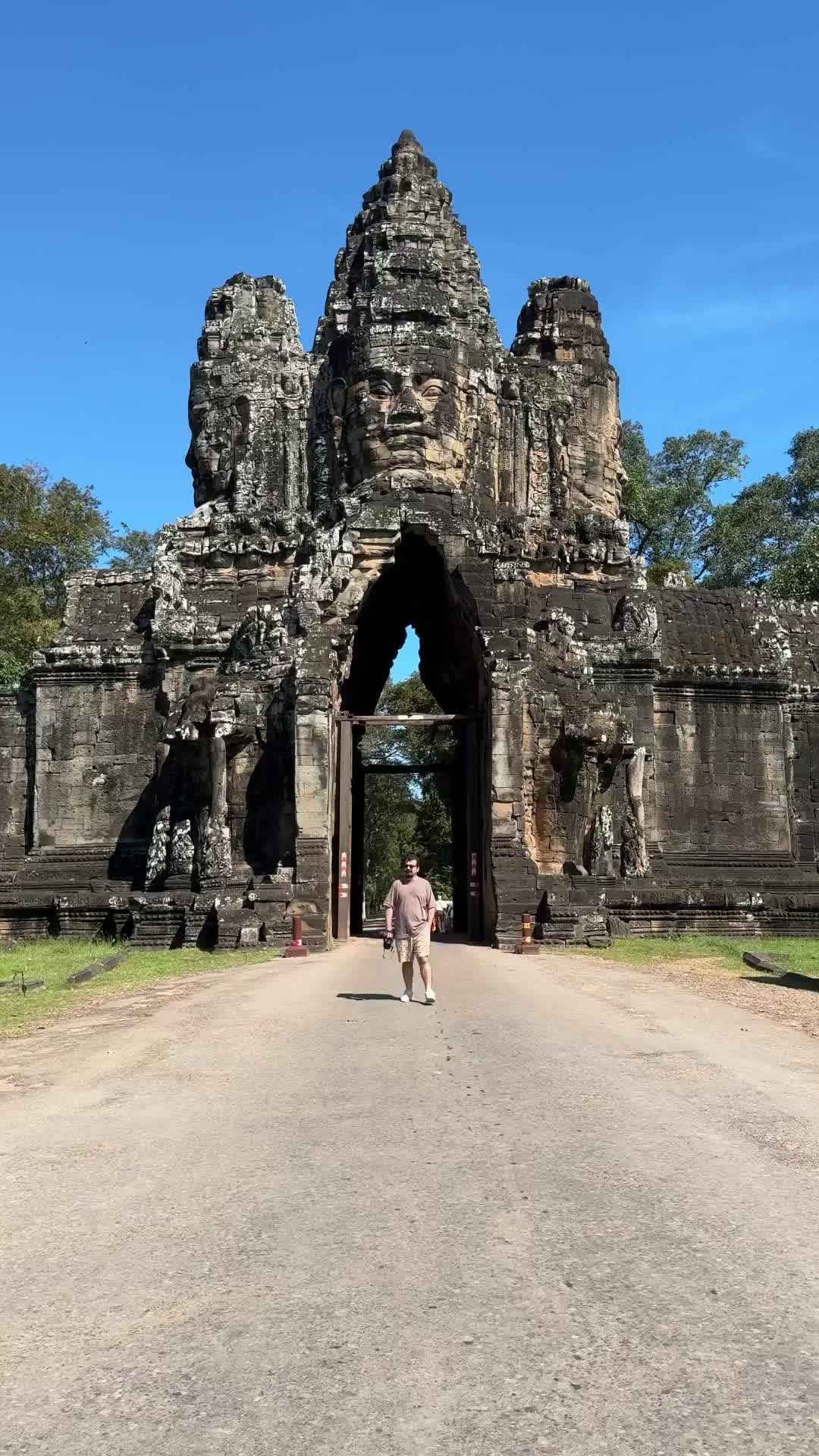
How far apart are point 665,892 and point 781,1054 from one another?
37.5ft

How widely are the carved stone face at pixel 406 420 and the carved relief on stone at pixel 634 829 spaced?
6291 mm

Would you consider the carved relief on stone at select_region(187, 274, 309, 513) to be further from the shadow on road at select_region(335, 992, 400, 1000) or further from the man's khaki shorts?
the man's khaki shorts

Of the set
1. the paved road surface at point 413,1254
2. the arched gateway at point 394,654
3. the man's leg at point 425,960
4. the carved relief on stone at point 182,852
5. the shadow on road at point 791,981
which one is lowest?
the paved road surface at point 413,1254

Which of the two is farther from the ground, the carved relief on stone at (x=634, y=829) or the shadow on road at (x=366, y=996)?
the carved relief on stone at (x=634, y=829)

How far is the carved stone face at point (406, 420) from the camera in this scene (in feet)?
75.8

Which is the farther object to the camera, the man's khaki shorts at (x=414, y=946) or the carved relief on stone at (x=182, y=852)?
the carved relief on stone at (x=182, y=852)

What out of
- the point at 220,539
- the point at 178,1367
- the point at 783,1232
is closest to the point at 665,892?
the point at 220,539

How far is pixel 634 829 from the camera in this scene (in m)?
21.7

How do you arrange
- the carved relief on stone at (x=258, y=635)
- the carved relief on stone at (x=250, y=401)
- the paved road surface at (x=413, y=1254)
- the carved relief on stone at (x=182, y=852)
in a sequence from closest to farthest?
the paved road surface at (x=413, y=1254)
the carved relief on stone at (x=182, y=852)
the carved relief on stone at (x=258, y=635)
the carved relief on stone at (x=250, y=401)

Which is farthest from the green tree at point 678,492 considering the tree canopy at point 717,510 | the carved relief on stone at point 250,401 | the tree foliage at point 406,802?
the carved relief on stone at point 250,401

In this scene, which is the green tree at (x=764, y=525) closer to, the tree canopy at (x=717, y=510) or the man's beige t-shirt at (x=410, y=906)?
the tree canopy at (x=717, y=510)

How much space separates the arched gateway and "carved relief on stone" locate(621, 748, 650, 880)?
58mm

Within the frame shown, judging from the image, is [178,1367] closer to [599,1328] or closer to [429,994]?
[599,1328]

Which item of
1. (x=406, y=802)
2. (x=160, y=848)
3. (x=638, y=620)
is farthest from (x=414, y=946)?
(x=406, y=802)
